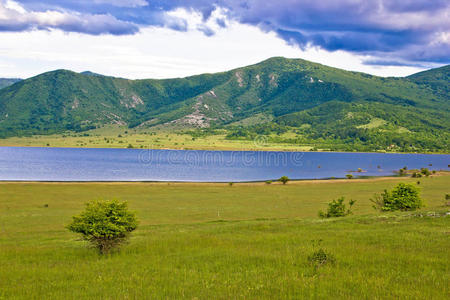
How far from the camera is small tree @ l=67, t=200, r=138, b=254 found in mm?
23375

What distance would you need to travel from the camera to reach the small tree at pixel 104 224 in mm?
23375

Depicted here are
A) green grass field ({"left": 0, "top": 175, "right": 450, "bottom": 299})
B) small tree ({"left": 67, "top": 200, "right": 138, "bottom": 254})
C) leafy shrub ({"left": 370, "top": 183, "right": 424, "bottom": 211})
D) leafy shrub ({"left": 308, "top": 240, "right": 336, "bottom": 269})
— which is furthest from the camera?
leafy shrub ({"left": 370, "top": 183, "right": 424, "bottom": 211})

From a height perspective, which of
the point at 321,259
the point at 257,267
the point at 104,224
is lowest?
the point at 257,267

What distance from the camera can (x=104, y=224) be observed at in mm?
23375

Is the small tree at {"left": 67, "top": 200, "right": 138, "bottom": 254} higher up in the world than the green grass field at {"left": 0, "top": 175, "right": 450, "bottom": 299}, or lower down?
higher up

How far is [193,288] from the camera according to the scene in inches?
567

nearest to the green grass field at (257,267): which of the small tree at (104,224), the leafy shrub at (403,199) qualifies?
the small tree at (104,224)

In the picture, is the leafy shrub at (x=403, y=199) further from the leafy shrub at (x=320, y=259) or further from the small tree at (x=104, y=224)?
the small tree at (x=104, y=224)

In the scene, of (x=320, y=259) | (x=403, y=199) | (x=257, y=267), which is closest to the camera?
(x=257, y=267)

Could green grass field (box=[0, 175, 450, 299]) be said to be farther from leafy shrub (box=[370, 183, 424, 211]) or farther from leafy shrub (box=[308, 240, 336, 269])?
leafy shrub (box=[370, 183, 424, 211])

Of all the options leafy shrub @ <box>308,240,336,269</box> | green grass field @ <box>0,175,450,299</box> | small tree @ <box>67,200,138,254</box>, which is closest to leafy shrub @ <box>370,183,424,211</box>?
green grass field @ <box>0,175,450,299</box>

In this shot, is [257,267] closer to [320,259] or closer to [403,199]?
[320,259]

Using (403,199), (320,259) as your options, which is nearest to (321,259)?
(320,259)

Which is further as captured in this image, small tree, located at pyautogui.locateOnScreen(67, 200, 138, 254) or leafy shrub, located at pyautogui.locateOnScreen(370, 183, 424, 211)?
leafy shrub, located at pyautogui.locateOnScreen(370, 183, 424, 211)
